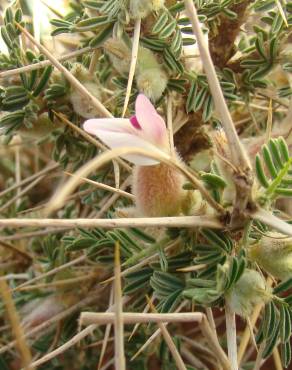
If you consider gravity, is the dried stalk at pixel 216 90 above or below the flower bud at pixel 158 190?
above

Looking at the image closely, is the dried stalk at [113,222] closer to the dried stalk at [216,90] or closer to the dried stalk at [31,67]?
the dried stalk at [216,90]

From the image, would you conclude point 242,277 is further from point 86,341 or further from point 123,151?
point 86,341

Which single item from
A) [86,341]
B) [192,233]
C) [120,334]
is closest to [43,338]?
[86,341]

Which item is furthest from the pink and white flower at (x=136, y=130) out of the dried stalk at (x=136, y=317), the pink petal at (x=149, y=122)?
the dried stalk at (x=136, y=317)

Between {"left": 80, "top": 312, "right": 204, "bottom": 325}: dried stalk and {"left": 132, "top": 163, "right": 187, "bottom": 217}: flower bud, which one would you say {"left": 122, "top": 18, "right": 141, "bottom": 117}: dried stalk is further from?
{"left": 80, "top": 312, "right": 204, "bottom": 325}: dried stalk

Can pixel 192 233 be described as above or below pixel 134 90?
below

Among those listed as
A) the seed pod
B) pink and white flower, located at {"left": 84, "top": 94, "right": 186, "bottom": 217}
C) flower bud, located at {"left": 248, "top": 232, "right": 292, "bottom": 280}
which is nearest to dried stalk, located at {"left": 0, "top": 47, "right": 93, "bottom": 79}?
the seed pod
